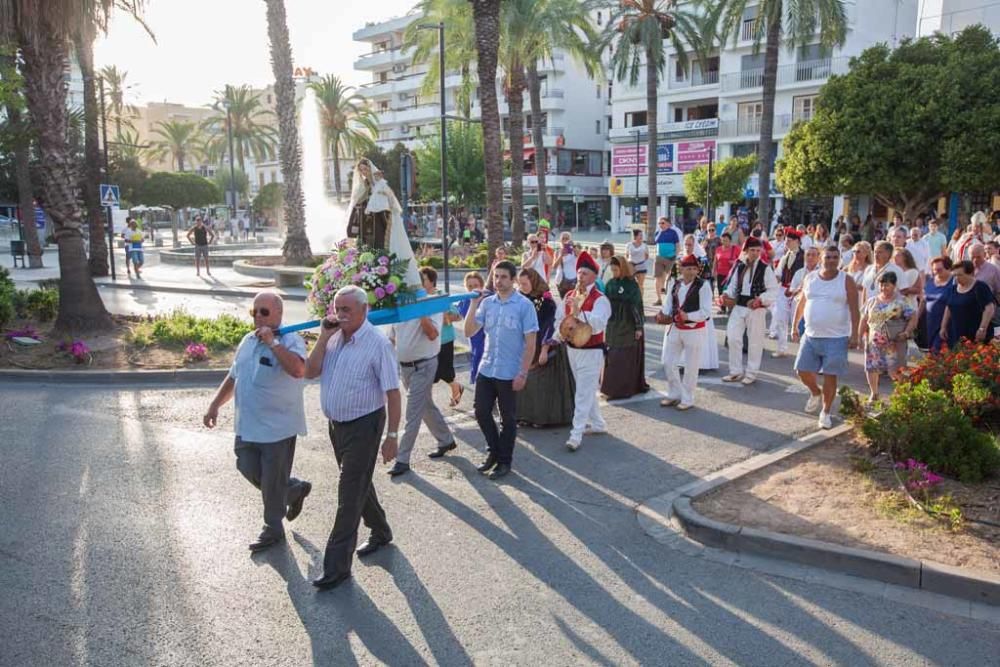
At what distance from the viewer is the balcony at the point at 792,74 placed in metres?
45.0

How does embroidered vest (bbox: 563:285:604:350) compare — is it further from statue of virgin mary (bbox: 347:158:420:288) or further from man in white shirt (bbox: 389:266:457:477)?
statue of virgin mary (bbox: 347:158:420:288)

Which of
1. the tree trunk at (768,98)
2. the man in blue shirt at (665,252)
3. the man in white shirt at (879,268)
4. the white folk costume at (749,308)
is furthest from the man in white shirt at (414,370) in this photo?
the tree trunk at (768,98)

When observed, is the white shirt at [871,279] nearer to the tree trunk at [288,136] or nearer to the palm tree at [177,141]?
the tree trunk at [288,136]

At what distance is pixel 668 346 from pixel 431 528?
416 centimetres

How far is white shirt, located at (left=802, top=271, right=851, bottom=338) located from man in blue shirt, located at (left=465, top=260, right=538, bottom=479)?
3.16 metres

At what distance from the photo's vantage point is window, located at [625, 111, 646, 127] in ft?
184

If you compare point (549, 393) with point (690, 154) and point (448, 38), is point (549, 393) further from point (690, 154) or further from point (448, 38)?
A: point (690, 154)

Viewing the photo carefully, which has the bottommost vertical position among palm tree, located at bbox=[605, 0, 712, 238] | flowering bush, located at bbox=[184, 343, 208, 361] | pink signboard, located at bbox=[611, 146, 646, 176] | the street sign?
flowering bush, located at bbox=[184, 343, 208, 361]

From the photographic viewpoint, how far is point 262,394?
205 inches

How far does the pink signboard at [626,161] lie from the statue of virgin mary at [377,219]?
49.2 meters

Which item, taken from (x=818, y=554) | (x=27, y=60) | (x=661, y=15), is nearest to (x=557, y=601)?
(x=818, y=554)

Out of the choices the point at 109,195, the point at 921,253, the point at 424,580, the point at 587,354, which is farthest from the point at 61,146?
the point at 921,253

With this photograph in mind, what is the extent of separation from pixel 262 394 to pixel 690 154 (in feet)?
164

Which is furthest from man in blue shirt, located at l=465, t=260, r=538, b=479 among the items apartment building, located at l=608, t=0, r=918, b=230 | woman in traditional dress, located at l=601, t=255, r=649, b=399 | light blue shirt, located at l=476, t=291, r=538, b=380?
apartment building, located at l=608, t=0, r=918, b=230
